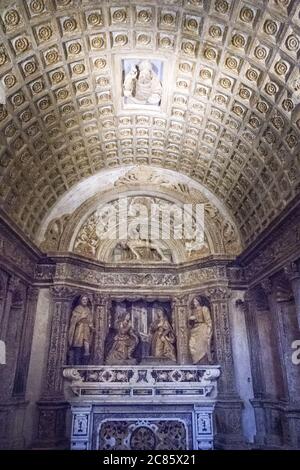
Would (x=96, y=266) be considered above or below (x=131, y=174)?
below

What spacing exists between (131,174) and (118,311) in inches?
209

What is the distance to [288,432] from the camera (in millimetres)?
9688

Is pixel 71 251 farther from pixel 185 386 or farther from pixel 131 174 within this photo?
pixel 185 386

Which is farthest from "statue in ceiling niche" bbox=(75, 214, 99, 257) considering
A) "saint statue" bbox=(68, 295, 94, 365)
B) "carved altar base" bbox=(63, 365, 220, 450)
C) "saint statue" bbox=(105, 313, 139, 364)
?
"carved altar base" bbox=(63, 365, 220, 450)

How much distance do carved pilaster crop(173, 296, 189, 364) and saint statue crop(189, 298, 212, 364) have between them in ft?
0.74

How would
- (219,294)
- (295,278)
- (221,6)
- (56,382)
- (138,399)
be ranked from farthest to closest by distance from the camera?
(219,294) < (56,382) < (295,278) < (138,399) < (221,6)

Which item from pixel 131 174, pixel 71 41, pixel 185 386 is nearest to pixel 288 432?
pixel 185 386

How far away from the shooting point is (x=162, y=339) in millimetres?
13070

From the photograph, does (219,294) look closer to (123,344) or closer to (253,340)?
(253,340)

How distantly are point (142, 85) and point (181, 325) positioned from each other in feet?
26.7

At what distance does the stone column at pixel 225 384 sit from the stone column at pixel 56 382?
15.6ft

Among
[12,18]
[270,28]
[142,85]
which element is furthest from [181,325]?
[12,18]

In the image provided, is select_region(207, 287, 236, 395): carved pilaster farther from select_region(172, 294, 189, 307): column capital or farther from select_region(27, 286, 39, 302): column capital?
select_region(27, 286, 39, 302): column capital

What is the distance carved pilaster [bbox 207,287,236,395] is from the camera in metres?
11.7
